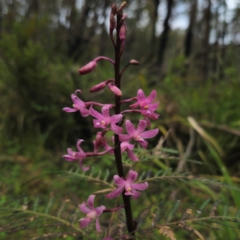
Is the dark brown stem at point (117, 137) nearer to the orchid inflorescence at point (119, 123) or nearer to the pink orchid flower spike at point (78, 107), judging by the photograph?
the orchid inflorescence at point (119, 123)

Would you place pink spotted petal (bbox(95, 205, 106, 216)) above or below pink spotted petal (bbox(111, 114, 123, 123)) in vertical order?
below

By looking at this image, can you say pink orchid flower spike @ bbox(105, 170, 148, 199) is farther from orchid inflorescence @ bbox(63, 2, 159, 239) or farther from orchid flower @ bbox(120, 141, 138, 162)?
orchid flower @ bbox(120, 141, 138, 162)

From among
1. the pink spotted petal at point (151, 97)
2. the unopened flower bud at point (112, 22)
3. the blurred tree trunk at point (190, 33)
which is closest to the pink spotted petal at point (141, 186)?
the pink spotted petal at point (151, 97)

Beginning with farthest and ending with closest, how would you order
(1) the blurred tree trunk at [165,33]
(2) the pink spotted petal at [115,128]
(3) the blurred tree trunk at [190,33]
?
1. (3) the blurred tree trunk at [190,33]
2. (1) the blurred tree trunk at [165,33]
3. (2) the pink spotted petal at [115,128]

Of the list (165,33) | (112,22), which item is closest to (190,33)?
(165,33)

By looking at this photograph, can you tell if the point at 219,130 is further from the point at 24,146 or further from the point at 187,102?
the point at 24,146

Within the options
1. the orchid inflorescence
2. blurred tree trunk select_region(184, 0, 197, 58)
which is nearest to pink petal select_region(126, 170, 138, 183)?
the orchid inflorescence

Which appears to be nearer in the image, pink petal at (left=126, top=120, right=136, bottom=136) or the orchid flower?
pink petal at (left=126, top=120, right=136, bottom=136)

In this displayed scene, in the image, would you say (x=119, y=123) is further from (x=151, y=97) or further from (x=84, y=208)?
(x=84, y=208)

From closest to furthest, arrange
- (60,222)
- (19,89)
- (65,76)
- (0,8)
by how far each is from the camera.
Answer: (60,222), (19,89), (65,76), (0,8)

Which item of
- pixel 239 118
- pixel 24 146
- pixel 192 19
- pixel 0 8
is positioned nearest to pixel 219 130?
pixel 239 118

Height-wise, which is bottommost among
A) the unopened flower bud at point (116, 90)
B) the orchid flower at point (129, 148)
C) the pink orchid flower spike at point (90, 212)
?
the pink orchid flower spike at point (90, 212)
